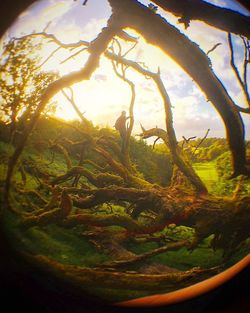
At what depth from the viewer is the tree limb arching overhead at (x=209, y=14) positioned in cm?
154

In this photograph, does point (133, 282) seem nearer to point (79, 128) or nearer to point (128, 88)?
point (79, 128)

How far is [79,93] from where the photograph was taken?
4.45 feet

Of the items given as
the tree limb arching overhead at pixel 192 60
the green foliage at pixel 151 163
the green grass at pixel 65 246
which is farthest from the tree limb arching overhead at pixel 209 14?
the green grass at pixel 65 246

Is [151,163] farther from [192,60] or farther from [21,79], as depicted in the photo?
[21,79]

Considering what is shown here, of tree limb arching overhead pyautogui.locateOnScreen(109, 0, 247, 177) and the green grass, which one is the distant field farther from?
tree limb arching overhead pyautogui.locateOnScreen(109, 0, 247, 177)

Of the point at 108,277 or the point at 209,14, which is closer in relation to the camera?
the point at 108,277

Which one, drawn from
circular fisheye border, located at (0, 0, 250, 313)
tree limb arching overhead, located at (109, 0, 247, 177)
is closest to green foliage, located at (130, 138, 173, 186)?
tree limb arching overhead, located at (109, 0, 247, 177)

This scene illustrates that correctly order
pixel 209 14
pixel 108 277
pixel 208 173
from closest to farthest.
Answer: pixel 108 277 < pixel 208 173 < pixel 209 14

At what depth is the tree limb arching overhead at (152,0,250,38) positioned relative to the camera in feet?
5.04

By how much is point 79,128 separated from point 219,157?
1.00 m

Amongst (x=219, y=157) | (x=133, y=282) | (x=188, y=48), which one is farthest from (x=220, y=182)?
(x=188, y=48)

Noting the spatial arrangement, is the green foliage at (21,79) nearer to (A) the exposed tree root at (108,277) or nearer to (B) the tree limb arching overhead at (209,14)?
(A) the exposed tree root at (108,277)

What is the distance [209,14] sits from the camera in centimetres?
157

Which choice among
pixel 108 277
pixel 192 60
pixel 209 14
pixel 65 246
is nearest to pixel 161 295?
pixel 108 277
